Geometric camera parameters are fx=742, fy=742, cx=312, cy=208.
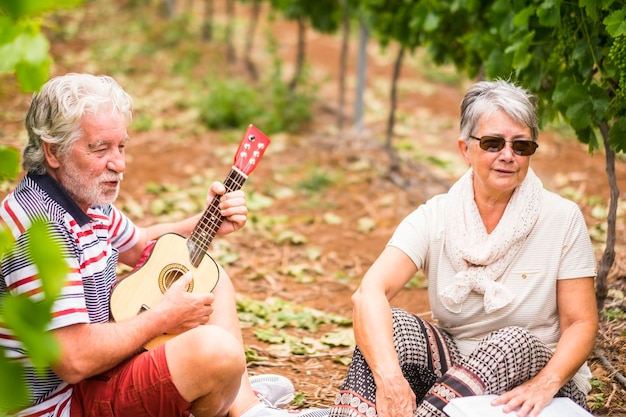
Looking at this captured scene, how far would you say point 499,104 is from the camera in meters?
2.81

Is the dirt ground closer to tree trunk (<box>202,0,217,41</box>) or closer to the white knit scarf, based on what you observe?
the white knit scarf

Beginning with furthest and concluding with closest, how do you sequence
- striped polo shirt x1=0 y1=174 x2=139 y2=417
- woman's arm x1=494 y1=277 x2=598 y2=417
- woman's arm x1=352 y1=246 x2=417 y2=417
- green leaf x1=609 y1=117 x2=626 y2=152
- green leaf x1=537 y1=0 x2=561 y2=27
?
green leaf x1=537 y1=0 x2=561 y2=27
green leaf x1=609 y1=117 x2=626 y2=152
woman's arm x1=352 y1=246 x2=417 y2=417
woman's arm x1=494 y1=277 x2=598 y2=417
striped polo shirt x1=0 y1=174 x2=139 y2=417

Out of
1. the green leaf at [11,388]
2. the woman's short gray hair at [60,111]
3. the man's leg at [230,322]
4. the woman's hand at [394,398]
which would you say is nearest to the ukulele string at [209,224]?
the man's leg at [230,322]

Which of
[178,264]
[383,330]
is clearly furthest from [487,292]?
[178,264]

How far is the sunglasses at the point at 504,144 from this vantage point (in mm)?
2766

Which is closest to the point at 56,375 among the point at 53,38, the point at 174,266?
the point at 174,266

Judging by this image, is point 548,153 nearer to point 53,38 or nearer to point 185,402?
point 185,402

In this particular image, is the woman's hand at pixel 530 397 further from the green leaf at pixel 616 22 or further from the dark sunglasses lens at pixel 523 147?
the green leaf at pixel 616 22

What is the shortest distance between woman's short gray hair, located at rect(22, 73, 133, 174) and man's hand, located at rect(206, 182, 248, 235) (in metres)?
0.59

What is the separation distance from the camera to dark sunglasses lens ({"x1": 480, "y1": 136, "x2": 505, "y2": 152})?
9.14ft

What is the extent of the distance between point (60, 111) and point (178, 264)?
0.77 m

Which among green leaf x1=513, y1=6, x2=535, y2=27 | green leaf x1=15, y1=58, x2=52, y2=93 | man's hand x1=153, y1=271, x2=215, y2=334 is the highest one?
green leaf x1=513, y1=6, x2=535, y2=27

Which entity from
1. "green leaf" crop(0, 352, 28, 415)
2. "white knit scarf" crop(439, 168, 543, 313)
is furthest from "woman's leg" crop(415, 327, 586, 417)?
"green leaf" crop(0, 352, 28, 415)

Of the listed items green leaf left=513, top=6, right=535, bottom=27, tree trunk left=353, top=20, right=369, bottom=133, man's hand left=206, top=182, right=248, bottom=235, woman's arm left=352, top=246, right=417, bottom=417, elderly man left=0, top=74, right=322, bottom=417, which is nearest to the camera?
elderly man left=0, top=74, right=322, bottom=417
